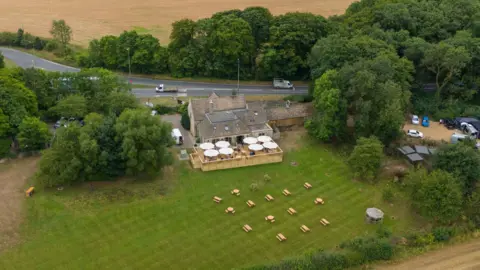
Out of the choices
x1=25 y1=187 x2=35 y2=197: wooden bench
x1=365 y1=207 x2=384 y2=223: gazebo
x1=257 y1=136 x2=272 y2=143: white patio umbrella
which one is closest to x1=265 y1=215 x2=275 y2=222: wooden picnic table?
x1=365 y1=207 x2=384 y2=223: gazebo

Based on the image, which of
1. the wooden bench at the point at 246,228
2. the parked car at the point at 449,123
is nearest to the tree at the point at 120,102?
the wooden bench at the point at 246,228

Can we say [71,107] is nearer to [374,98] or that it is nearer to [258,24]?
[258,24]

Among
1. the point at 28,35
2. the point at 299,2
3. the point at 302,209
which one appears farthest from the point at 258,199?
the point at 299,2

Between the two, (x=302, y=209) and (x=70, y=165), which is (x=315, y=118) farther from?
(x=70, y=165)

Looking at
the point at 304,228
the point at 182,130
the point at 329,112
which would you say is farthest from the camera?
the point at 182,130

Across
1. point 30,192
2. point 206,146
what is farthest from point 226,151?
point 30,192

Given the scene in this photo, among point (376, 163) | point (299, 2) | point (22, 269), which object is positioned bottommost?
point (22, 269)
